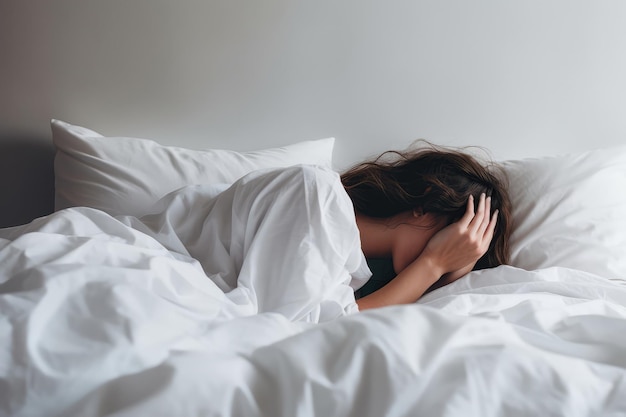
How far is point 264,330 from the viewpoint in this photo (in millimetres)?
720

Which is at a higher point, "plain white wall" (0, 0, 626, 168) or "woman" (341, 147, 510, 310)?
"plain white wall" (0, 0, 626, 168)

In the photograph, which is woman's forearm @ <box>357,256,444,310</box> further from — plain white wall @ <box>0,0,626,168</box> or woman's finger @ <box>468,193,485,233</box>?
plain white wall @ <box>0,0,626,168</box>

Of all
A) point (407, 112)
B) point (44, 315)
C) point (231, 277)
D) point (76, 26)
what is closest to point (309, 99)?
point (407, 112)

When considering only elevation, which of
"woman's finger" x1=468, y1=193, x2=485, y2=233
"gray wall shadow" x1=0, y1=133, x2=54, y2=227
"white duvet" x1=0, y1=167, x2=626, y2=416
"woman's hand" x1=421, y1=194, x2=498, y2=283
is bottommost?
"gray wall shadow" x1=0, y1=133, x2=54, y2=227

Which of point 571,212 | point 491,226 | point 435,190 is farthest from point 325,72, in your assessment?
point 571,212

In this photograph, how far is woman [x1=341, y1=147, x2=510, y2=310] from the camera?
137cm

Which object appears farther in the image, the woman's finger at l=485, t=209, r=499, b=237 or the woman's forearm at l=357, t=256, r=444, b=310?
the woman's finger at l=485, t=209, r=499, b=237

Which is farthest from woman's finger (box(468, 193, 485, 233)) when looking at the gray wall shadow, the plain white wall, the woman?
the gray wall shadow

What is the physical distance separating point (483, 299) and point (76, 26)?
1247 millimetres

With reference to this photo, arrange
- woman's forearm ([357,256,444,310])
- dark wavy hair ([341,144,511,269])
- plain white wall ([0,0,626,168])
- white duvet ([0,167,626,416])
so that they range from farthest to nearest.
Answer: plain white wall ([0,0,626,168])
dark wavy hair ([341,144,511,269])
woman's forearm ([357,256,444,310])
white duvet ([0,167,626,416])

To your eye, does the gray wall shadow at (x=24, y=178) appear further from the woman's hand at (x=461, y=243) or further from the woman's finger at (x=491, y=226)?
the woman's finger at (x=491, y=226)

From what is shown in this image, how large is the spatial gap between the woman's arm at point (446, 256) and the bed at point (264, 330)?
0.13m

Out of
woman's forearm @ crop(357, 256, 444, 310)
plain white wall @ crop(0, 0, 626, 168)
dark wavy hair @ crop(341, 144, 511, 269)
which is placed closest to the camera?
woman's forearm @ crop(357, 256, 444, 310)

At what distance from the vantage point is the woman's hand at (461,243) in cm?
137
